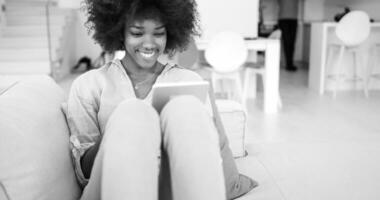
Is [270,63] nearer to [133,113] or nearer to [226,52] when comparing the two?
[226,52]

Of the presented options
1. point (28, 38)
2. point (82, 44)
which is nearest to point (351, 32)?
point (28, 38)

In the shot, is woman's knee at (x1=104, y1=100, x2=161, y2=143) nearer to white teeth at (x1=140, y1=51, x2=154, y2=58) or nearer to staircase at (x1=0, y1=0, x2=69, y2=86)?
white teeth at (x1=140, y1=51, x2=154, y2=58)

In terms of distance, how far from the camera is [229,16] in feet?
12.3

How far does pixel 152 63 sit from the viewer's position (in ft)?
4.84

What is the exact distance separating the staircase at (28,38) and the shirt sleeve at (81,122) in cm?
378

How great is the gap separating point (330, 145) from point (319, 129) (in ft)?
4.31

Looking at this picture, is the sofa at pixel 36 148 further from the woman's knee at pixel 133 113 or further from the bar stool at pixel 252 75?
the bar stool at pixel 252 75

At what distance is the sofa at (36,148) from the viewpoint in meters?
0.97

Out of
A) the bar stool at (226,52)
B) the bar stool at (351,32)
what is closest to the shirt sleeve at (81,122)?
the bar stool at (226,52)

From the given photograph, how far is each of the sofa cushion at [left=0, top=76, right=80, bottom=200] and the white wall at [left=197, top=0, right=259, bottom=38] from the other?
257 cm

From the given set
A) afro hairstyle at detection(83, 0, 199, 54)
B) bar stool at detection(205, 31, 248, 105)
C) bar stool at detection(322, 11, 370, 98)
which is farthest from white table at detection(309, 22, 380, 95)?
afro hairstyle at detection(83, 0, 199, 54)

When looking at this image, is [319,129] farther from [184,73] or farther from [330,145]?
[184,73]

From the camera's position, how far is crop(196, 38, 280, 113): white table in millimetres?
3557

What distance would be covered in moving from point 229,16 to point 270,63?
56cm
